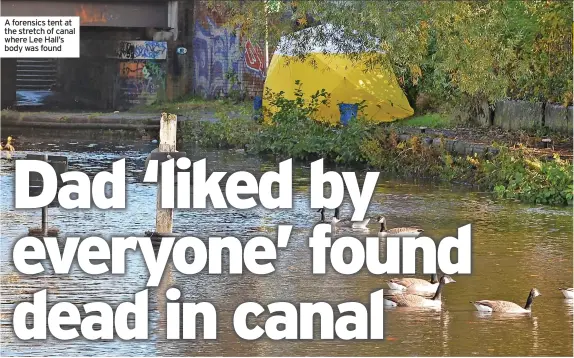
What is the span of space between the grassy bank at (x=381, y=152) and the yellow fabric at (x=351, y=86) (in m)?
0.45

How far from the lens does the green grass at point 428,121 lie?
98.1 feet

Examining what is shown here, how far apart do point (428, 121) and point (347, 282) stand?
56.3 ft

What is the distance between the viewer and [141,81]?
46062mm

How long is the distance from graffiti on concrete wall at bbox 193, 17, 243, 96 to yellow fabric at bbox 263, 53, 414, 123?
45.8 ft

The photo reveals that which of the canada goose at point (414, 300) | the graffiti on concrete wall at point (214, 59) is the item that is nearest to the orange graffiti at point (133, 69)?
the graffiti on concrete wall at point (214, 59)

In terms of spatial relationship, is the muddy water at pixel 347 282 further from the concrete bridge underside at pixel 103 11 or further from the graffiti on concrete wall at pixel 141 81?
the graffiti on concrete wall at pixel 141 81

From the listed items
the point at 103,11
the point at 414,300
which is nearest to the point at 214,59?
the point at 103,11

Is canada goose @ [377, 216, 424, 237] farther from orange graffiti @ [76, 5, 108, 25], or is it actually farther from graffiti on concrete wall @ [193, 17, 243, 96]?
graffiti on concrete wall @ [193, 17, 243, 96]

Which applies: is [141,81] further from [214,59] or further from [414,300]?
[414,300]

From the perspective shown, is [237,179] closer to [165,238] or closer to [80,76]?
[165,238]

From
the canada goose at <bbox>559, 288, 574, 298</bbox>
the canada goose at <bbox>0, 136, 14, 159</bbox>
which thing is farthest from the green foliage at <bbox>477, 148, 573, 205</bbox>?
the canada goose at <bbox>0, 136, 14, 159</bbox>

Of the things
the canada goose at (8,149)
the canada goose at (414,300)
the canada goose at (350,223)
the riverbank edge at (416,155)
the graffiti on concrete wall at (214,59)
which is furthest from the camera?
the graffiti on concrete wall at (214,59)

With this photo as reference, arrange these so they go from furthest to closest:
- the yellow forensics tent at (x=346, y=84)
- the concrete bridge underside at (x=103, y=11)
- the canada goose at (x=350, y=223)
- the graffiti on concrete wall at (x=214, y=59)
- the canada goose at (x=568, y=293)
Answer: the graffiti on concrete wall at (x=214, y=59) < the concrete bridge underside at (x=103, y=11) < the yellow forensics tent at (x=346, y=84) < the canada goose at (x=350, y=223) < the canada goose at (x=568, y=293)

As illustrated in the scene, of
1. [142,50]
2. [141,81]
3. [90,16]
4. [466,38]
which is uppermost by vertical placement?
[90,16]
